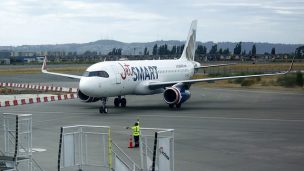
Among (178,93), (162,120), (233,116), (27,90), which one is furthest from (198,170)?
(27,90)

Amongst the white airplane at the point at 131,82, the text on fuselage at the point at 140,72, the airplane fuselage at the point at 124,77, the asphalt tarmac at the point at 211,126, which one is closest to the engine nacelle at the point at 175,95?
the white airplane at the point at 131,82

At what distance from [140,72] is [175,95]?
343 cm

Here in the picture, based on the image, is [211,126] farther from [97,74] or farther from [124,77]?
[124,77]

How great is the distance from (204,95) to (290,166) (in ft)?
113

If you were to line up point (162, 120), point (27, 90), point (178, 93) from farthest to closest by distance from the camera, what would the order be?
point (27, 90) → point (178, 93) → point (162, 120)

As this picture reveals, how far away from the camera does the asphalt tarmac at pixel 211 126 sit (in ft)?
66.6

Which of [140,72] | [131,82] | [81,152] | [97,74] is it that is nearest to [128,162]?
[81,152]

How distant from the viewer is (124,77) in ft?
127

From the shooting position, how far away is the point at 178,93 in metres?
39.0

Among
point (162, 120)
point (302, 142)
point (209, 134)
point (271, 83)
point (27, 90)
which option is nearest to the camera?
point (302, 142)

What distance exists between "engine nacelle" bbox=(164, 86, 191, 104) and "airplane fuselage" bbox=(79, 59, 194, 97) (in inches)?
89.4

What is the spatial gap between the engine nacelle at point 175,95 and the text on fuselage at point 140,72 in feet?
8.01

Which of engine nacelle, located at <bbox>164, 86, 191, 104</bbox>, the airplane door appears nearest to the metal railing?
the airplane door

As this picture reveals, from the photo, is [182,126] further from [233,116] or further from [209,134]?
[233,116]
